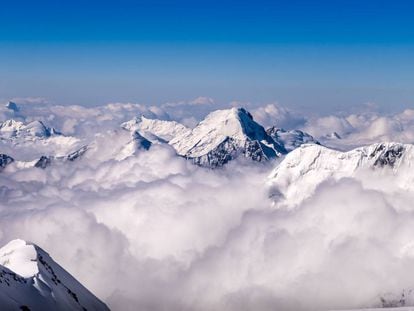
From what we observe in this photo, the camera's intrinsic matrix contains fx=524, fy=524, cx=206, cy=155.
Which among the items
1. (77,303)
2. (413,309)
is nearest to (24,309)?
(77,303)

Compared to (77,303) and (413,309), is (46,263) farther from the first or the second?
(413,309)

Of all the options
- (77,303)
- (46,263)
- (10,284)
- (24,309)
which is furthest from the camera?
(46,263)

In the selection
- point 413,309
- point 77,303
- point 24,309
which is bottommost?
point 413,309

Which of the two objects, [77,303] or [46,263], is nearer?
[77,303]

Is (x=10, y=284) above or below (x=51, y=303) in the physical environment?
above

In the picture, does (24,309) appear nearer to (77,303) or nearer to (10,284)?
(10,284)

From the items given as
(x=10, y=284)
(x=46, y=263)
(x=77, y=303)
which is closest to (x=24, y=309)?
(x=10, y=284)

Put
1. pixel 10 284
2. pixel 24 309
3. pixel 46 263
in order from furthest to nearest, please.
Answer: pixel 46 263, pixel 10 284, pixel 24 309
